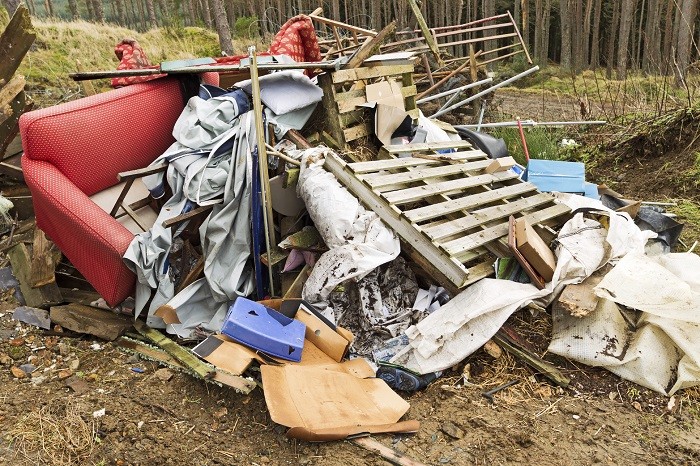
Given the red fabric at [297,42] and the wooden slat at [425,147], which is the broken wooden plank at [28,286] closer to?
the red fabric at [297,42]

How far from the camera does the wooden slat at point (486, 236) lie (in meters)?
3.40

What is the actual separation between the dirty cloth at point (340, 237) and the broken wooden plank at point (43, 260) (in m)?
2.08

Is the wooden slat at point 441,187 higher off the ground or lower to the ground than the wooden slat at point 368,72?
lower

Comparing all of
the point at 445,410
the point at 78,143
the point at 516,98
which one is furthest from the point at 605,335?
the point at 516,98

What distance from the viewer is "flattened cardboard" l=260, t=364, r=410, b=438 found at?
261 centimetres

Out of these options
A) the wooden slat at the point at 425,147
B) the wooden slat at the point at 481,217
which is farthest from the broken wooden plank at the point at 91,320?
the wooden slat at the point at 425,147

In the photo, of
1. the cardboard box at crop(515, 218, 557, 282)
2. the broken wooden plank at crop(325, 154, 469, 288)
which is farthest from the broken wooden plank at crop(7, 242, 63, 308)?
the cardboard box at crop(515, 218, 557, 282)

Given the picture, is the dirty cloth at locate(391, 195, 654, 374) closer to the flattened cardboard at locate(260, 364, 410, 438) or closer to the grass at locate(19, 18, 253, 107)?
the flattened cardboard at locate(260, 364, 410, 438)

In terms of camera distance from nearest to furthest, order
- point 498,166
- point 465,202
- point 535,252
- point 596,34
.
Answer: point 535,252
point 465,202
point 498,166
point 596,34

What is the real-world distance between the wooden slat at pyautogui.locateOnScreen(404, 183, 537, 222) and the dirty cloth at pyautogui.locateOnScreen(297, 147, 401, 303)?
217 mm

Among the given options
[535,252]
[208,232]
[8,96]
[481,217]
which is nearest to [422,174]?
[481,217]

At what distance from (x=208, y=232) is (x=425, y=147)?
189 cm

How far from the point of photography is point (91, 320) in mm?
3959

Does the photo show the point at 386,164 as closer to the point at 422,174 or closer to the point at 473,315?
the point at 422,174
